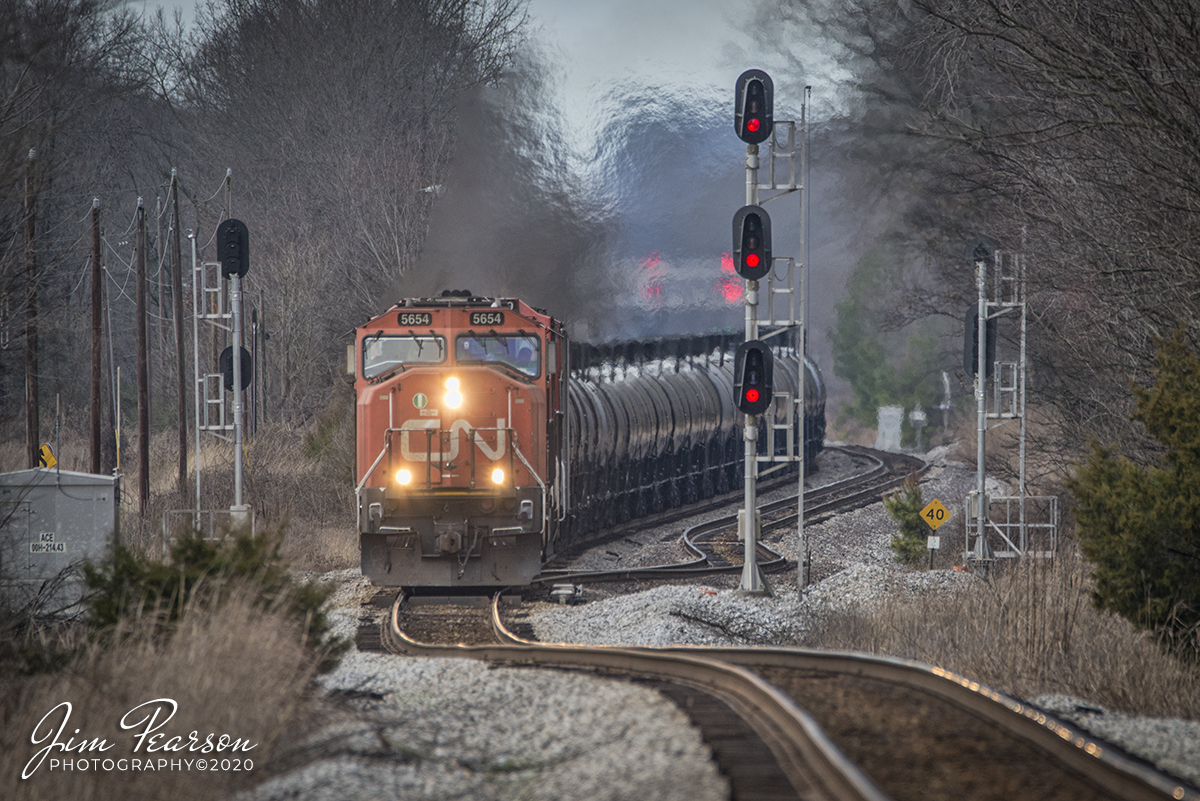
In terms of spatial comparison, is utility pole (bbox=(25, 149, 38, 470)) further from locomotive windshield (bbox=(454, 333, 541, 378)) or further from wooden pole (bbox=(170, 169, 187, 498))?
locomotive windshield (bbox=(454, 333, 541, 378))

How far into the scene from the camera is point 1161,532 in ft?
32.0

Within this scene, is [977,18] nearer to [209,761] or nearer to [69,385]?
[209,761]

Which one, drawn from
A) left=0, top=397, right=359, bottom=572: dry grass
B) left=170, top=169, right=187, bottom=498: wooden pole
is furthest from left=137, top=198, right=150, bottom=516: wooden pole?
left=170, top=169, right=187, bottom=498: wooden pole

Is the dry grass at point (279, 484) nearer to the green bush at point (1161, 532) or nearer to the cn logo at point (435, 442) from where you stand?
the cn logo at point (435, 442)

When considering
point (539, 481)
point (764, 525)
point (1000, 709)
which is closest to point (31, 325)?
point (539, 481)

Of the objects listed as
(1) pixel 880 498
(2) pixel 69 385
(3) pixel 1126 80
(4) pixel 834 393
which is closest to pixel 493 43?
(2) pixel 69 385

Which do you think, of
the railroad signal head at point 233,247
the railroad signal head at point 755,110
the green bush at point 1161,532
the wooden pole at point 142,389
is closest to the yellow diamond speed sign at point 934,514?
the railroad signal head at point 755,110

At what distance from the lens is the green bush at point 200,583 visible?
27.2 ft

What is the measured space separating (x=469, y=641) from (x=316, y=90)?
3942cm

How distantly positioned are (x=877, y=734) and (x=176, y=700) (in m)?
3.93

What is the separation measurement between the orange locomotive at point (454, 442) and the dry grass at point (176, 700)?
6.84 metres

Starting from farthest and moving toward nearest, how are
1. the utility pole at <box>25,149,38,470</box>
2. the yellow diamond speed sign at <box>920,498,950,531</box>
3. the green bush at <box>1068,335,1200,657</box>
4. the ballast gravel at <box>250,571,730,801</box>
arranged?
the utility pole at <box>25,149,38,470</box> < the yellow diamond speed sign at <box>920,498,950,531</box> < the green bush at <box>1068,335,1200,657</box> < the ballast gravel at <box>250,571,730,801</box>

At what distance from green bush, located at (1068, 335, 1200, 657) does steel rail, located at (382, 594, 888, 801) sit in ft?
10.8

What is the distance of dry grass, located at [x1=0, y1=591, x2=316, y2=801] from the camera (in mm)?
6309
